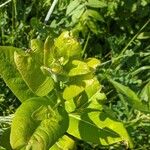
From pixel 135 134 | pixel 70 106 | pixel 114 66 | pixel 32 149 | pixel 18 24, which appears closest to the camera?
pixel 32 149

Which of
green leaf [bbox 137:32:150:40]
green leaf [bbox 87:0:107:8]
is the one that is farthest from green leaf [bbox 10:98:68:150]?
green leaf [bbox 137:32:150:40]

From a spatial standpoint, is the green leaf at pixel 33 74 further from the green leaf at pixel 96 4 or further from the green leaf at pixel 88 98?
the green leaf at pixel 96 4

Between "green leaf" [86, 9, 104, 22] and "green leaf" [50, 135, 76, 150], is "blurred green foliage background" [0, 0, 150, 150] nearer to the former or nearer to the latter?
"green leaf" [86, 9, 104, 22]

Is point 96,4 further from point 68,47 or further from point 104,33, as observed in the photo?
point 68,47

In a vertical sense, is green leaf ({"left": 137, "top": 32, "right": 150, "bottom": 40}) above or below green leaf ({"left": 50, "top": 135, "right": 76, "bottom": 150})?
above

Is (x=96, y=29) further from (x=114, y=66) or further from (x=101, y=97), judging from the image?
(x=101, y=97)

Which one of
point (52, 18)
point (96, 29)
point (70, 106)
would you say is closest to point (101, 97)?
point (70, 106)

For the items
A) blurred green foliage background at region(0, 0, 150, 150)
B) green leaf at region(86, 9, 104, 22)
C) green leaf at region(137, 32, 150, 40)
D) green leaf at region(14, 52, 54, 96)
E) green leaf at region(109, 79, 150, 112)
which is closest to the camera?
green leaf at region(14, 52, 54, 96)
